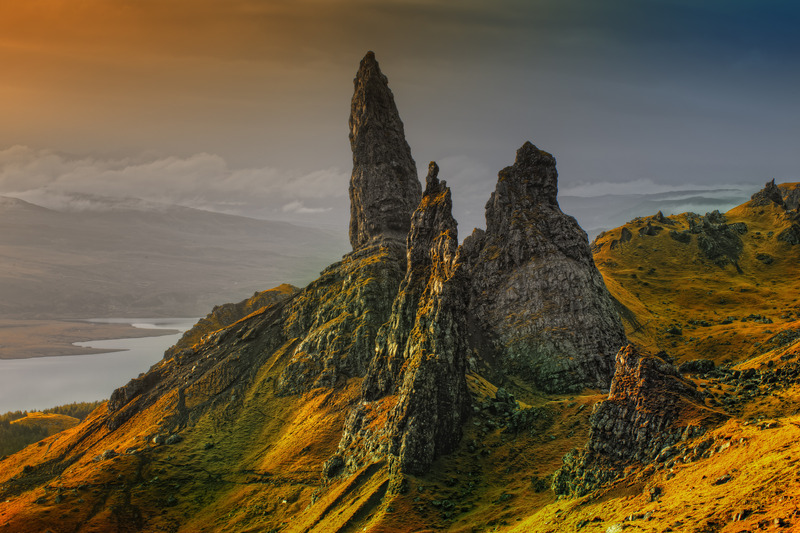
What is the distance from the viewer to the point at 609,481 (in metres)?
61.8

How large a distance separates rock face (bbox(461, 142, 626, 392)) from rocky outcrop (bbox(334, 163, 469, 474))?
11029 mm

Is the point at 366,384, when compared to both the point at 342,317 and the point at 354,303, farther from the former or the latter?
the point at 354,303

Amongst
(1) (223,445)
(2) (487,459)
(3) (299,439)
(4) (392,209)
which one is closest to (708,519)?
(2) (487,459)

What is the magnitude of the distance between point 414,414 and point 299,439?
50.2 metres

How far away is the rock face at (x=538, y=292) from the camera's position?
402 feet

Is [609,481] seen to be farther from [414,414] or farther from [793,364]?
[414,414]

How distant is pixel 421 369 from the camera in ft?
313

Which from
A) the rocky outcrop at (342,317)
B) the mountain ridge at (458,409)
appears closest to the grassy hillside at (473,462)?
the mountain ridge at (458,409)

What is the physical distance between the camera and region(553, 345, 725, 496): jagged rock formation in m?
59.4

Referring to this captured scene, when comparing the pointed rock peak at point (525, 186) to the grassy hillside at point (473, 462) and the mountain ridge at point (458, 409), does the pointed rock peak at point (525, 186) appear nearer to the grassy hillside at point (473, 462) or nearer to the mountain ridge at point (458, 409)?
the mountain ridge at point (458, 409)

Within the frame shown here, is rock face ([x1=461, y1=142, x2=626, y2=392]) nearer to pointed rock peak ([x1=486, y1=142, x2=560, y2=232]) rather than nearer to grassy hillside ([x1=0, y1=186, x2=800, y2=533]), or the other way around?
pointed rock peak ([x1=486, y1=142, x2=560, y2=232])

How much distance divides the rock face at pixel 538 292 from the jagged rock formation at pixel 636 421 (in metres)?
51.6

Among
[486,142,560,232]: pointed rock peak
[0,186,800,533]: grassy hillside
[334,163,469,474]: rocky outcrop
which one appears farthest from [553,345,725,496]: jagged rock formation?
[486,142,560,232]: pointed rock peak

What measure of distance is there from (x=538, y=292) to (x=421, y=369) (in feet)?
181
